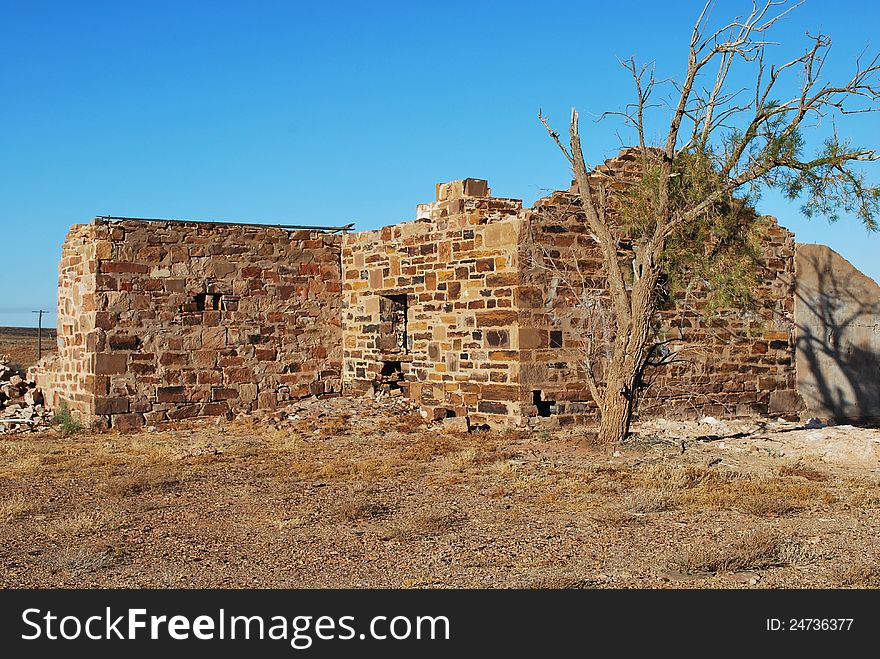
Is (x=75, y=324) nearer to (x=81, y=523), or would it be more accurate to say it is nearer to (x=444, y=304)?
(x=444, y=304)

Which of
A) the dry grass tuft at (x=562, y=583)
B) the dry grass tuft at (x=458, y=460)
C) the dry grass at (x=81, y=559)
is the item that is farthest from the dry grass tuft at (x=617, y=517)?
the dry grass at (x=81, y=559)

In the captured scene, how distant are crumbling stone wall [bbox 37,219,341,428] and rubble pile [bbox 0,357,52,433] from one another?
30 centimetres

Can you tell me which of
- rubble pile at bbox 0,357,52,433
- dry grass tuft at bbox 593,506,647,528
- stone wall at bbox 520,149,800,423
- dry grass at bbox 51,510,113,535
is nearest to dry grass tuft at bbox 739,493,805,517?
dry grass tuft at bbox 593,506,647,528

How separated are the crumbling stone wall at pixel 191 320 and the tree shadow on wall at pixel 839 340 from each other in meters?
7.48

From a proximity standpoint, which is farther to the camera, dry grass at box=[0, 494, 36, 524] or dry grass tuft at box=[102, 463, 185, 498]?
dry grass tuft at box=[102, 463, 185, 498]

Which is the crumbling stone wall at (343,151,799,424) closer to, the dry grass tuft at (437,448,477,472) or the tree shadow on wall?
the tree shadow on wall

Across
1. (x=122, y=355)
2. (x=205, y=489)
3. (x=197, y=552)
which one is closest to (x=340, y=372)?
(x=122, y=355)

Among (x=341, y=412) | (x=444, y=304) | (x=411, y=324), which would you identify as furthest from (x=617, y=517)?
(x=341, y=412)

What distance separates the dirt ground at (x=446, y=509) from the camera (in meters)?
5.86

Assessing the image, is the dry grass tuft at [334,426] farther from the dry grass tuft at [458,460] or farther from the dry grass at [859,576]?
the dry grass at [859,576]

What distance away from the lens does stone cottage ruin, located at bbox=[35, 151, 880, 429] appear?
481 inches

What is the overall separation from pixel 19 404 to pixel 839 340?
13.0m

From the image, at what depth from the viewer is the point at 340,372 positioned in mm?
15031

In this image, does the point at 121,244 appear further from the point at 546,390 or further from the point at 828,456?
the point at 828,456
